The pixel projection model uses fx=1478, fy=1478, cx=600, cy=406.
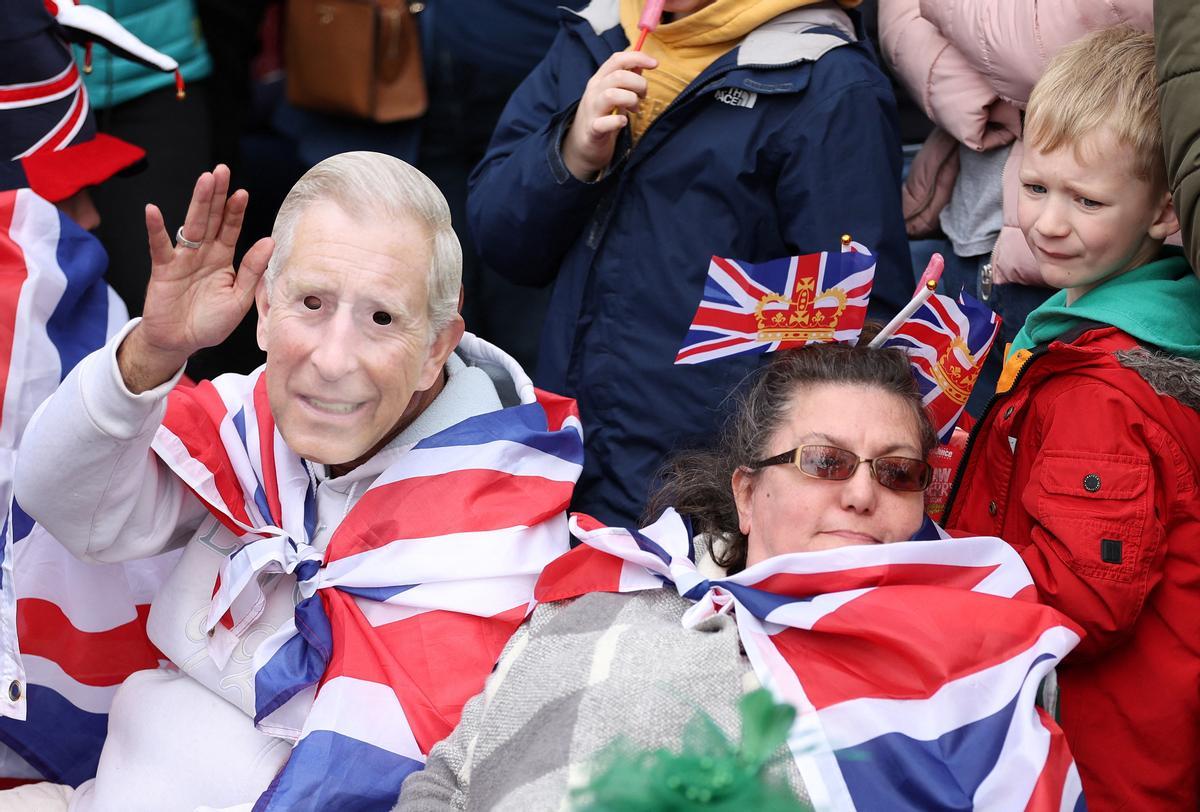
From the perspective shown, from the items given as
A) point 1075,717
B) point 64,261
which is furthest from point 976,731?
point 64,261

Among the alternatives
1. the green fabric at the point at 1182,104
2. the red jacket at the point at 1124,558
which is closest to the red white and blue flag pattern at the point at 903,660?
the red jacket at the point at 1124,558

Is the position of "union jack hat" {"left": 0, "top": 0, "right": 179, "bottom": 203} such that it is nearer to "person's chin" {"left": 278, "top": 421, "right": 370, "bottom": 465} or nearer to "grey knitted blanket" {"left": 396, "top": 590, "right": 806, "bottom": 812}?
"person's chin" {"left": 278, "top": 421, "right": 370, "bottom": 465}

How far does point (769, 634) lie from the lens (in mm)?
2336

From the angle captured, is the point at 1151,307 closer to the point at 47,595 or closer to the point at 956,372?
the point at 956,372

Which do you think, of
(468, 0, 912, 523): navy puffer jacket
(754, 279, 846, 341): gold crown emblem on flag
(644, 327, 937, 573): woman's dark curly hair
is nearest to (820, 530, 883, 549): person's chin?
(644, 327, 937, 573): woman's dark curly hair

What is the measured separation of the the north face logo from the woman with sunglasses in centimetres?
61

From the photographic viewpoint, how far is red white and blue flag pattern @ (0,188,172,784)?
280 cm

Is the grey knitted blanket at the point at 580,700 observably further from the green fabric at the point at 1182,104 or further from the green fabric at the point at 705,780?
the green fabric at the point at 1182,104

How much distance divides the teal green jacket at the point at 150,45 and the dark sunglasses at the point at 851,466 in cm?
234

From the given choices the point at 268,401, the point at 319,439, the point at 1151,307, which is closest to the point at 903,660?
the point at 1151,307

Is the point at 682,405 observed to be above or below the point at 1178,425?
below

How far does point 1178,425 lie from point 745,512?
741 mm

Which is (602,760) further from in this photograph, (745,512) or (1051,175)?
(1051,175)

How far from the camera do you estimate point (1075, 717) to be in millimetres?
2492
